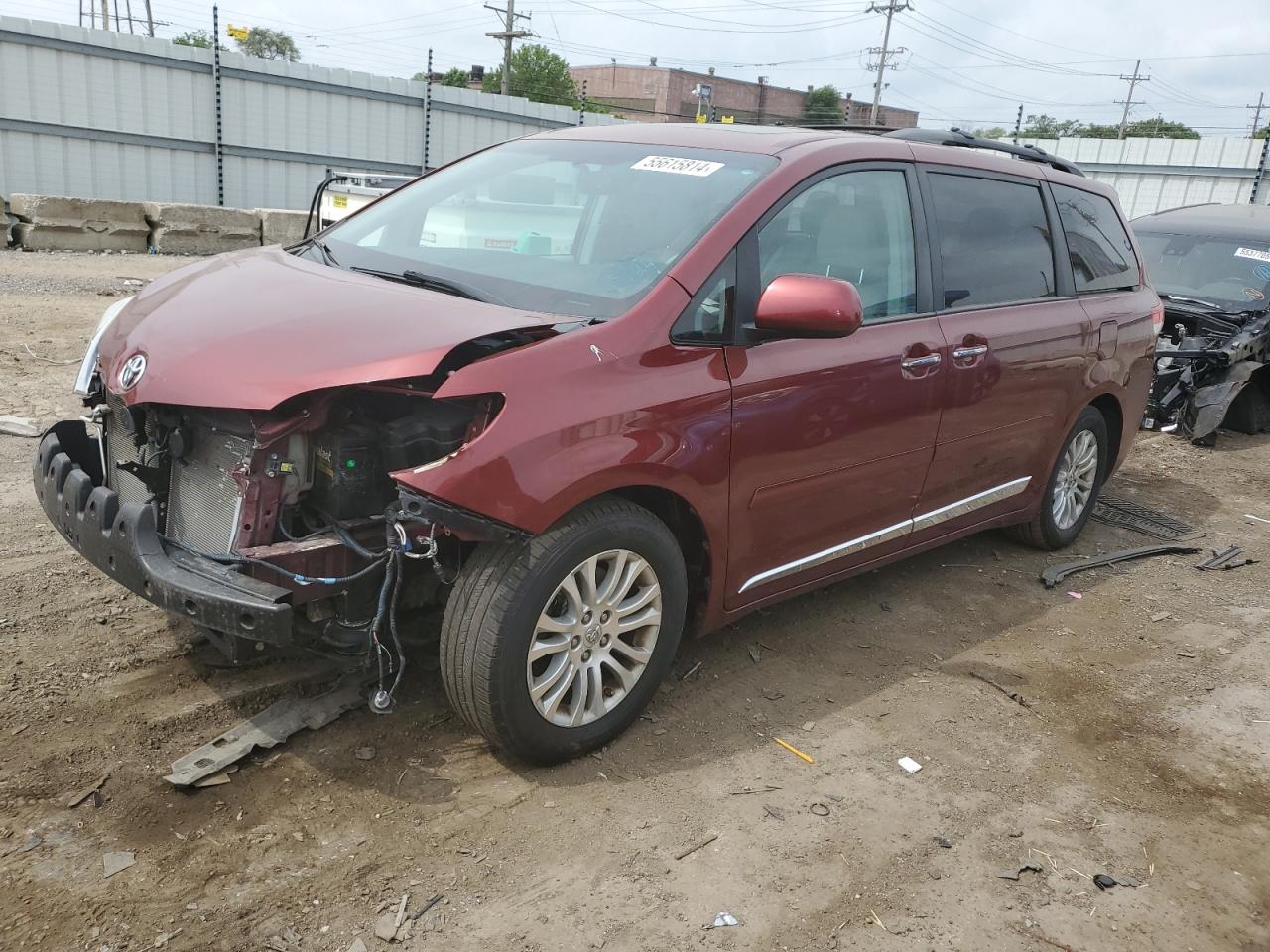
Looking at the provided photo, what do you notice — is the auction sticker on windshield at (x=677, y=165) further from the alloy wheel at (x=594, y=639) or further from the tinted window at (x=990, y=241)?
the alloy wheel at (x=594, y=639)

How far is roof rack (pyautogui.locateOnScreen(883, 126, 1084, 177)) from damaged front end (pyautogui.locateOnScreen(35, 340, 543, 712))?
243 cm

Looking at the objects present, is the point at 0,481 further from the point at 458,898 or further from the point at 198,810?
the point at 458,898

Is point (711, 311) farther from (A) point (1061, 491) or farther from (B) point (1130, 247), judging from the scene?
(B) point (1130, 247)

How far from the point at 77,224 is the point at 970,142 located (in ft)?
40.8

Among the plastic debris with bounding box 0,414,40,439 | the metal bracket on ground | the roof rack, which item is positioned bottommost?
the metal bracket on ground

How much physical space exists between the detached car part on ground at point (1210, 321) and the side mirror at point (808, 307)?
6.34 m

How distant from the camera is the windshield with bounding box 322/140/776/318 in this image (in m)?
3.33

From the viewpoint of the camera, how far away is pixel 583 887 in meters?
2.68

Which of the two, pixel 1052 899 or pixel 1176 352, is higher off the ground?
pixel 1176 352

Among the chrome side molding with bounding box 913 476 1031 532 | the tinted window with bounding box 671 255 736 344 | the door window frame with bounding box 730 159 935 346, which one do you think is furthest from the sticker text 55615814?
the tinted window with bounding box 671 255 736 344

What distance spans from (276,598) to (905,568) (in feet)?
11.5

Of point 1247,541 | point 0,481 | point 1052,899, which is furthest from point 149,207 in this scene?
point 1052,899

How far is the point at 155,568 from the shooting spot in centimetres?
277

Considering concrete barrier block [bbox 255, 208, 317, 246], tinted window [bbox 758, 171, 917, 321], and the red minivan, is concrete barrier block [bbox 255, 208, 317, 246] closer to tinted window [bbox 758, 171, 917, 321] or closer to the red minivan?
the red minivan
